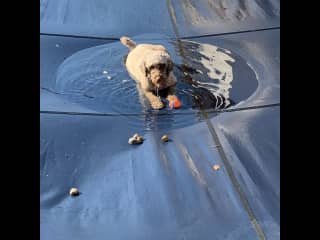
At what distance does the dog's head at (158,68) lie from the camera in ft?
9.69

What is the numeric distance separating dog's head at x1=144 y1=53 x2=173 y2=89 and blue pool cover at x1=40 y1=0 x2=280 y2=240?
0.15m

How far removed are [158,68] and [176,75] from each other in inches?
11.5

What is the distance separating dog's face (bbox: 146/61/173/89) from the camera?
9.69 feet

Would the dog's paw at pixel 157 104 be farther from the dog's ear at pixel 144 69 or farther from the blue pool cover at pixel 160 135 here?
the dog's ear at pixel 144 69

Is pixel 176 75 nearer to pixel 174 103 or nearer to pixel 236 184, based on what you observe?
pixel 174 103

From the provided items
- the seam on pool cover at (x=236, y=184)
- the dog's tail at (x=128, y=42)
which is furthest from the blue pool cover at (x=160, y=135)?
the dog's tail at (x=128, y=42)

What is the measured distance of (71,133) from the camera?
2635 mm

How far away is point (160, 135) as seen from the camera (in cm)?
262

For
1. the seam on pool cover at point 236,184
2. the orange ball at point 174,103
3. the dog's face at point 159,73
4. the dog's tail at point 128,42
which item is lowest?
the seam on pool cover at point 236,184

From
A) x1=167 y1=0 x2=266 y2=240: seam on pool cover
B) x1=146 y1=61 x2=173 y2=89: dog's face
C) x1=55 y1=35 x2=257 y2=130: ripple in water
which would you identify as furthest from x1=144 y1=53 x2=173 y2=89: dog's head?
x1=167 y1=0 x2=266 y2=240: seam on pool cover

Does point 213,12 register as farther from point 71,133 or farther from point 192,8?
point 71,133

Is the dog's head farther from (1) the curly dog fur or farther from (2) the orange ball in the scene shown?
(2) the orange ball

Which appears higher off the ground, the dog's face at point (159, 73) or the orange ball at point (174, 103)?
the dog's face at point (159, 73)

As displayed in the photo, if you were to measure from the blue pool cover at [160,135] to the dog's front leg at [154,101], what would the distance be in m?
0.05
